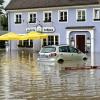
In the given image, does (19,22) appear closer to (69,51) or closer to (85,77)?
(69,51)

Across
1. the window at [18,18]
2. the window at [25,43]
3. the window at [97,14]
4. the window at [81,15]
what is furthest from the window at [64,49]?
the window at [18,18]

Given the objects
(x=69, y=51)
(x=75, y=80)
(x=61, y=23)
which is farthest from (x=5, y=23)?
(x=75, y=80)

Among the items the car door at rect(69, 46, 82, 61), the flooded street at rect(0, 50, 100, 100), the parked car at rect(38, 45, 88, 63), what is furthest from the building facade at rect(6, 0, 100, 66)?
the flooded street at rect(0, 50, 100, 100)

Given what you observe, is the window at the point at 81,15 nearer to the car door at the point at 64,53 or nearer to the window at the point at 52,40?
the window at the point at 52,40

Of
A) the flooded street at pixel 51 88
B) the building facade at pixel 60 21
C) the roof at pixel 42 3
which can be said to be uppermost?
the roof at pixel 42 3

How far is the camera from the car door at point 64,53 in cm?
3538

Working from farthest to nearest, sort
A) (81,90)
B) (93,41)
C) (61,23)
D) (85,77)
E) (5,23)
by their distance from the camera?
1. (5,23)
2. (61,23)
3. (93,41)
4. (85,77)
5. (81,90)

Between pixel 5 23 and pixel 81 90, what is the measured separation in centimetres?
7599

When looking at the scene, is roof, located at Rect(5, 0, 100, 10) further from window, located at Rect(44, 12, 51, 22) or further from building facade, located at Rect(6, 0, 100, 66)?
window, located at Rect(44, 12, 51, 22)

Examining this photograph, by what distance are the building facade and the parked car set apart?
16.0 m

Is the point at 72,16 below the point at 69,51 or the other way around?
the other way around

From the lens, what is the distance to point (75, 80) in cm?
2123

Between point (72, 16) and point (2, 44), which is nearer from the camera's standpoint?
point (72, 16)

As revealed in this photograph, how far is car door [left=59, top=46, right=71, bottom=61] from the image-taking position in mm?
35375
